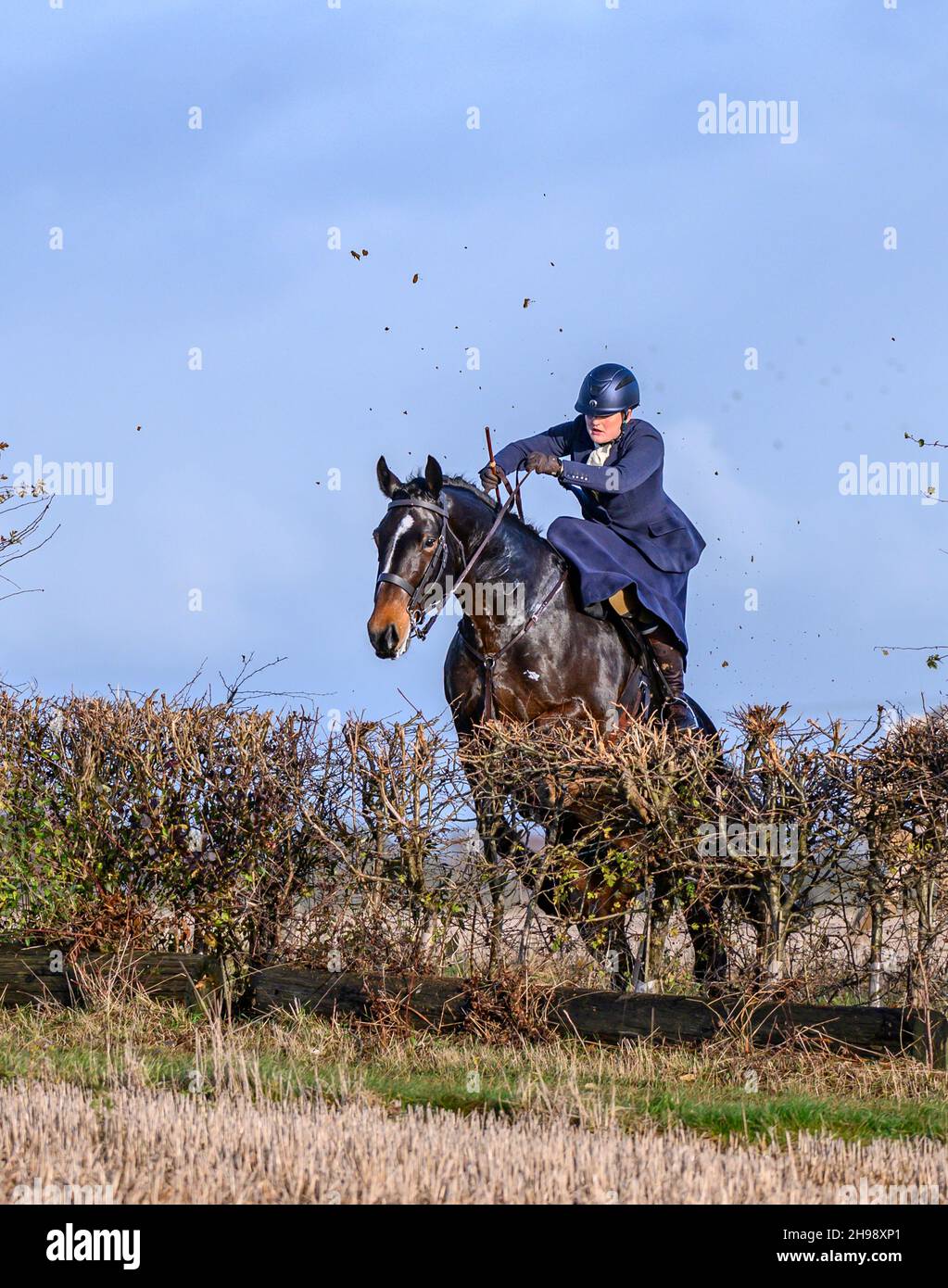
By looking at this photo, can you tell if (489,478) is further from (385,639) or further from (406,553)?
(385,639)

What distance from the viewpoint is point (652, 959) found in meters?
9.40

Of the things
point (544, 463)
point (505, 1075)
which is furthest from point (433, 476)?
point (505, 1075)

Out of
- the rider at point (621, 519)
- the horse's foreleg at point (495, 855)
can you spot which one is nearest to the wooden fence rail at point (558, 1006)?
the horse's foreleg at point (495, 855)

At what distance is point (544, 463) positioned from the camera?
11109mm

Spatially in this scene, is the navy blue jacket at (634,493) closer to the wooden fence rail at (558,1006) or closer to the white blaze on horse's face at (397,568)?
the white blaze on horse's face at (397,568)

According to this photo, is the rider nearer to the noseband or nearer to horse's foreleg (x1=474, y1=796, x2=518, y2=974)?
the noseband

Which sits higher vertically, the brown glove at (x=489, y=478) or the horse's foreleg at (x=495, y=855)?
the brown glove at (x=489, y=478)

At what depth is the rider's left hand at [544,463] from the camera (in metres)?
11.1

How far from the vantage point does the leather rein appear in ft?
33.4

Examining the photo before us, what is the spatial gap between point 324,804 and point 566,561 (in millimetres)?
2611

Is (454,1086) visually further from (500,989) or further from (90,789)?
(90,789)

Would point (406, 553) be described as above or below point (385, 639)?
above

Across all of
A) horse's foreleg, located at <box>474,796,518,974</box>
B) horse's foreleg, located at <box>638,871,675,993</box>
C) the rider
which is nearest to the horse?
the rider

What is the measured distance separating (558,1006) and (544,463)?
3945 mm
